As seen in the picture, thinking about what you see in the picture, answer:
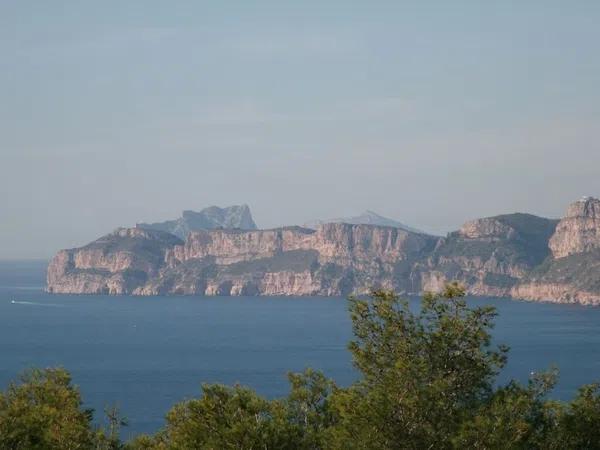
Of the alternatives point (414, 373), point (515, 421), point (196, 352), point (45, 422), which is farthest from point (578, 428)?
point (196, 352)

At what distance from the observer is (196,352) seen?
138 metres

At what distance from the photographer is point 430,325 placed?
28.7m

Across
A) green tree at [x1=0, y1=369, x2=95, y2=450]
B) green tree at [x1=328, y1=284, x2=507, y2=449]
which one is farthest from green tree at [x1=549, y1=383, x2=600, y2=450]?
green tree at [x1=0, y1=369, x2=95, y2=450]

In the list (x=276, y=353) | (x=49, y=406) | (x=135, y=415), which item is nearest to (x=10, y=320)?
(x=276, y=353)

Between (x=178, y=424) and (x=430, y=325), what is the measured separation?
741 cm

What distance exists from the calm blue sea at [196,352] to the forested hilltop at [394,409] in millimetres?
48176

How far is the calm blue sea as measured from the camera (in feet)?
333

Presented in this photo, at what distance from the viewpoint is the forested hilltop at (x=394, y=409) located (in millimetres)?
25984

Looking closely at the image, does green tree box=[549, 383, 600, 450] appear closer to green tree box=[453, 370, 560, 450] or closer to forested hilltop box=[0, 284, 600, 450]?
forested hilltop box=[0, 284, 600, 450]

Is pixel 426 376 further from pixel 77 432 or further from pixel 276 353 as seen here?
pixel 276 353

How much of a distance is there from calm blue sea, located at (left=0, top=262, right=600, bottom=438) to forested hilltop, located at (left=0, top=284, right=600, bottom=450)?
48.2 metres

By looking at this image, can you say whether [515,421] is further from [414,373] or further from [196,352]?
[196,352]

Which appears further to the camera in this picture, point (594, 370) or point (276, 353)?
point (276, 353)

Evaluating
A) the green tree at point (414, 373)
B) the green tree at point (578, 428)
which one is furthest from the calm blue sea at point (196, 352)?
the green tree at point (578, 428)
